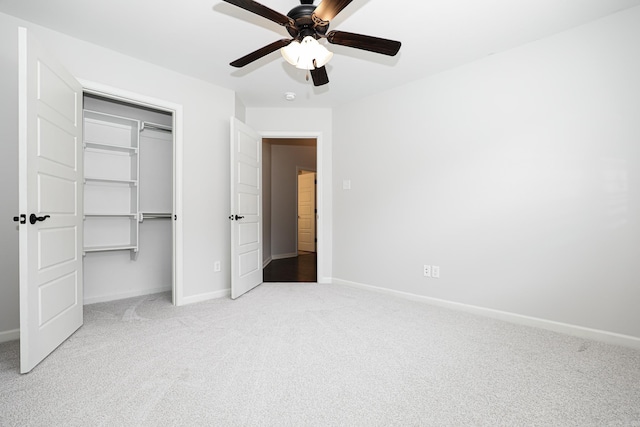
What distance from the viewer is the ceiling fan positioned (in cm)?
169

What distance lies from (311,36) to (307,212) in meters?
6.24

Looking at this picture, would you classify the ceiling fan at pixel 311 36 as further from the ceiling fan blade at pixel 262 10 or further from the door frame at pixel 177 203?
the door frame at pixel 177 203

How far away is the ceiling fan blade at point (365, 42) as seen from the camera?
1.88m

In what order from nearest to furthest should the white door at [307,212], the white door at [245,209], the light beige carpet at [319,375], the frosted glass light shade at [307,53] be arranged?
the light beige carpet at [319,375], the frosted glass light shade at [307,53], the white door at [245,209], the white door at [307,212]

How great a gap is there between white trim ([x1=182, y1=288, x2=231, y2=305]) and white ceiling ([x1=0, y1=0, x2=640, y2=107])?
8.14 ft

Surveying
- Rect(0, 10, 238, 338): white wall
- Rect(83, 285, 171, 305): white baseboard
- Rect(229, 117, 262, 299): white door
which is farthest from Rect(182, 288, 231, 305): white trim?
Rect(83, 285, 171, 305): white baseboard

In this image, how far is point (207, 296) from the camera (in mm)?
3520

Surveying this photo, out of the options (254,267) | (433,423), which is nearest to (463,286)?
(433,423)

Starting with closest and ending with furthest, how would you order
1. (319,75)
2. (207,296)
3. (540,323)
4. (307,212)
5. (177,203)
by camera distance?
(319,75), (540,323), (177,203), (207,296), (307,212)

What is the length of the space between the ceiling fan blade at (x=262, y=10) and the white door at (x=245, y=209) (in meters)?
1.84

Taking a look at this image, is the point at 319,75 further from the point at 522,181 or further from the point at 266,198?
the point at 266,198

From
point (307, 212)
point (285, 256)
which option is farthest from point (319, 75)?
point (307, 212)

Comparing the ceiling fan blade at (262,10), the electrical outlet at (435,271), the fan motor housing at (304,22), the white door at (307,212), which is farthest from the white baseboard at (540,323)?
the white door at (307,212)

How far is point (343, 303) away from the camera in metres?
3.34
